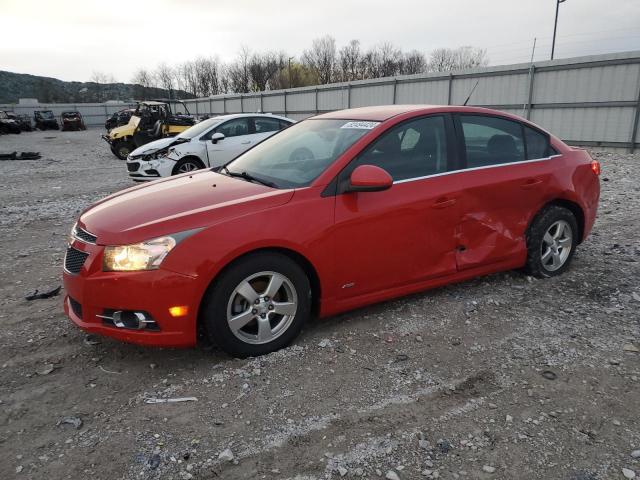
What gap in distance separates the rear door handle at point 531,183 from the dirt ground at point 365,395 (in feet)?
3.07

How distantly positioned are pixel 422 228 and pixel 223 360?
1774 mm

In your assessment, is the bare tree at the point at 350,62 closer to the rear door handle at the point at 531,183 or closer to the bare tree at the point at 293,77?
the bare tree at the point at 293,77

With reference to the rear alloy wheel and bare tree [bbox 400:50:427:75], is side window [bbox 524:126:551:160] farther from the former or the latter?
bare tree [bbox 400:50:427:75]

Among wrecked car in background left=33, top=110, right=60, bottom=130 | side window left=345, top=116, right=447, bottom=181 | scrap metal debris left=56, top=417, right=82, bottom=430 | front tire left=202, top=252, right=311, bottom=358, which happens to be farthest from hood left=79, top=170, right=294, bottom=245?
wrecked car in background left=33, top=110, right=60, bottom=130

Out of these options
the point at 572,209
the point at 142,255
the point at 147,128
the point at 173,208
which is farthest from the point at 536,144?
the point at 147,128

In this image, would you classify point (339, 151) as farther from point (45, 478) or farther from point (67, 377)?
point (45, 478)

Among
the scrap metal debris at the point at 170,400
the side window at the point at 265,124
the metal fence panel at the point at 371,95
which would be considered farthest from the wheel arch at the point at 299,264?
the metal fence panel at the point at 371,95

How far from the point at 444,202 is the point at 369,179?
807 millimetres

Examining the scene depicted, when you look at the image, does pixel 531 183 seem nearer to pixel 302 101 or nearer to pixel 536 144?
pixel 536 144

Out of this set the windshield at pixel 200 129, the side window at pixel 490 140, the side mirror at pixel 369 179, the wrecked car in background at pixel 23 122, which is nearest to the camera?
the side mirror at pixel 369 179

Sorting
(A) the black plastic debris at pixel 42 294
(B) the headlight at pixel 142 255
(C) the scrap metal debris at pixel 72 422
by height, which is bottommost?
(C) the scrap metal debris at pixel 72 422

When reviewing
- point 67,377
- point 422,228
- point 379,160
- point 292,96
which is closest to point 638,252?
point 422,228

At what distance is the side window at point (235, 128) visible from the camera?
35.2ft

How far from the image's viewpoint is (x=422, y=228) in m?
3.78
